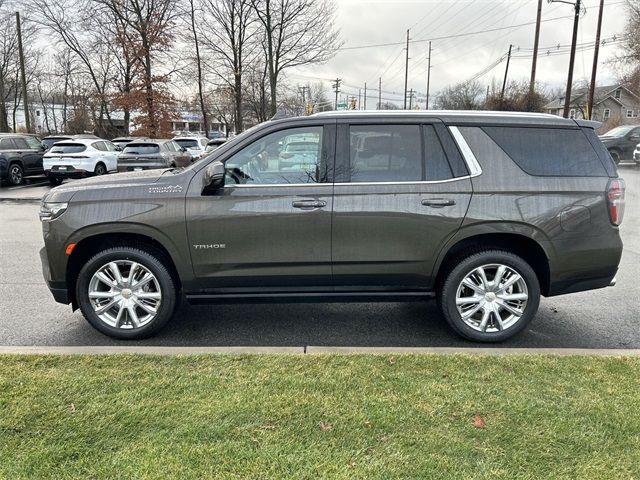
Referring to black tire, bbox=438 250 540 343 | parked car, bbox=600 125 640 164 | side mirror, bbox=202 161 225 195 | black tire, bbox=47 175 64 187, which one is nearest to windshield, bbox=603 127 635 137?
parked car, bbox=600 125 640 164

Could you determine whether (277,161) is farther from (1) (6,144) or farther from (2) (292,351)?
(1) (6,144)

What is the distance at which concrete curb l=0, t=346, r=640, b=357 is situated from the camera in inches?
145

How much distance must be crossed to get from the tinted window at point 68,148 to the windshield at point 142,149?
71.5 inches

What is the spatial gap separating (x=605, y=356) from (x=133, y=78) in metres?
33.7

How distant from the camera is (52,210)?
3914 mm

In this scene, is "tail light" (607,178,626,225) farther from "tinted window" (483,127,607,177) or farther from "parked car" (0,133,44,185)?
"parked car" (0,133,44,185)

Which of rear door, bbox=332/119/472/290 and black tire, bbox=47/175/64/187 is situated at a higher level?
rear door, bbox=332/119/472/290

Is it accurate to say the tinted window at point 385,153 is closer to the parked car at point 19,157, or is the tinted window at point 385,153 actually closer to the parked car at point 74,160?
the parked car at point 74,160

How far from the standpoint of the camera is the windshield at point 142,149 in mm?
16281

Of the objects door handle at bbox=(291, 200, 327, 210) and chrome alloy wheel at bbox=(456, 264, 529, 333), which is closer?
door handle at bbox=(291, 200, 327, 210)

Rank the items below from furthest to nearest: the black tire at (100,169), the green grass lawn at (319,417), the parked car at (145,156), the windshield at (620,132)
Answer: the windshield at (620,132), the black tire at (100,169), the parked car at (145,156), the green grass lawn at (319,417)

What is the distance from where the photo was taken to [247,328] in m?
4.52

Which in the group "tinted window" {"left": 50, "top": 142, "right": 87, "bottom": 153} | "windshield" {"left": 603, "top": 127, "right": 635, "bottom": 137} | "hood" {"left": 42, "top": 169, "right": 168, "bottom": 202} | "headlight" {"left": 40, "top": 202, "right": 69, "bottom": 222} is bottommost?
"headlight" {"left": 40, "top": 202, "right": 69, "bottom": 222}

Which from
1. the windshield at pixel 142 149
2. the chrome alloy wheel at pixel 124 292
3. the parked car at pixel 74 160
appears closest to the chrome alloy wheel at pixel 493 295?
the chrome alloy wheel at pixel 124 292
